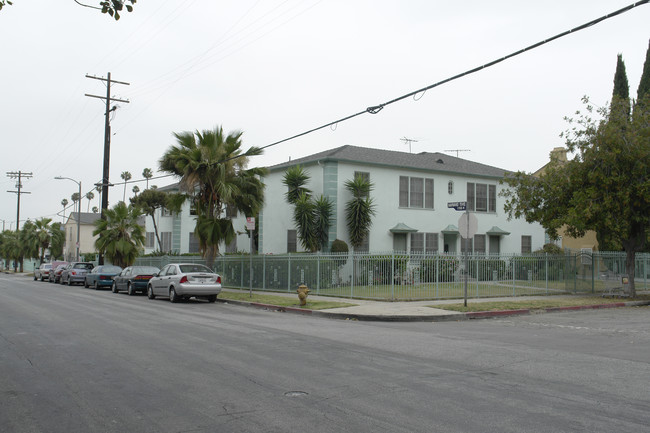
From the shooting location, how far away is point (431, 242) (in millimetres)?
31625

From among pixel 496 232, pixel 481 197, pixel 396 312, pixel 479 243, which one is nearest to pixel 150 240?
pixel 479 243

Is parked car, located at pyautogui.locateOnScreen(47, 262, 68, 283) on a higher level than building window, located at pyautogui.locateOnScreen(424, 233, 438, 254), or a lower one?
lower

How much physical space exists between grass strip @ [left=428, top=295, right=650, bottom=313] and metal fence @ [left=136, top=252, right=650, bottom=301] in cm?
A: 110

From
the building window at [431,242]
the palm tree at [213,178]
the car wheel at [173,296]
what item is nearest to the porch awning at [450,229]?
the building window at [431,242]

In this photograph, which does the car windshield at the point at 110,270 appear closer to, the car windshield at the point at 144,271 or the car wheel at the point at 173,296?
the car windshield at the point at 144,271

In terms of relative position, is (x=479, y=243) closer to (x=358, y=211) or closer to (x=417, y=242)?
(x=417, y=242)

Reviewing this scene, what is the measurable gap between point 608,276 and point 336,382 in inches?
869

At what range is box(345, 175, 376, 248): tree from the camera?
2788cm

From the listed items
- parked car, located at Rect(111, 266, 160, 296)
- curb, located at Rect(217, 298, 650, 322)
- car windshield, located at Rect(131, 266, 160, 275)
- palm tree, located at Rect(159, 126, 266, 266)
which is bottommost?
curb, located at Rect(217, 298, 650, 322)

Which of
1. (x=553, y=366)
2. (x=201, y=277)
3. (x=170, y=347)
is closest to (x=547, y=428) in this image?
(x=553, y=366)

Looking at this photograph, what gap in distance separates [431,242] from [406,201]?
2891 millimetres

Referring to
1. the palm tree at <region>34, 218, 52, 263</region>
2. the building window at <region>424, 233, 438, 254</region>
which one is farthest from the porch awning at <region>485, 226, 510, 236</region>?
the palm tree at <region>34, 218, 52, 263</region>

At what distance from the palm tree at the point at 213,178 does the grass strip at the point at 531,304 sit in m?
11.2

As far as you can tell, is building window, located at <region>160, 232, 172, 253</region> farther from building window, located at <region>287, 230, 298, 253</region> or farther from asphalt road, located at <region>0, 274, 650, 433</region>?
asphalt road, located at <region>0, 274, 650, 433</region>
